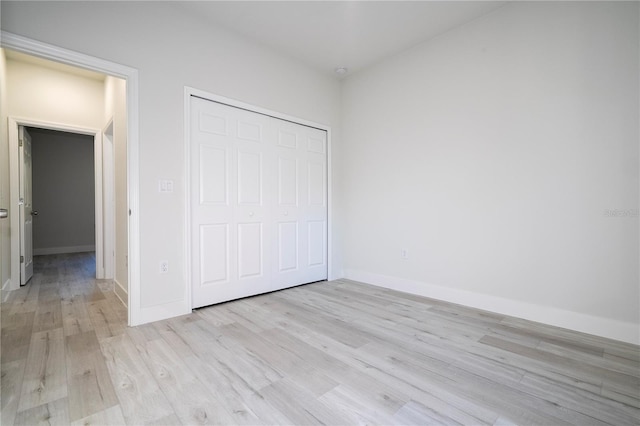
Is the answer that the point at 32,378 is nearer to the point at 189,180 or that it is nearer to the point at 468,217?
the point at 189,180

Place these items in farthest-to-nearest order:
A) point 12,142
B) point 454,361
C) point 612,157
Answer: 1. point 12,142
2. point 612,157
3. point 454,361

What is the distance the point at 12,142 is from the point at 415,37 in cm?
486

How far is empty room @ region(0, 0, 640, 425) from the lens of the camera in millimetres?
1606

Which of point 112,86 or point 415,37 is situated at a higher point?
point 415,37

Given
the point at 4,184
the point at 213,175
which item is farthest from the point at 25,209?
the point at 213,175

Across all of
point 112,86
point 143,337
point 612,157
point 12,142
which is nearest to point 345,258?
point 143,337

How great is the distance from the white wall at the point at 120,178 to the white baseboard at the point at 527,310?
3.00 meters

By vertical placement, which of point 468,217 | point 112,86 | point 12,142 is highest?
point 112,86

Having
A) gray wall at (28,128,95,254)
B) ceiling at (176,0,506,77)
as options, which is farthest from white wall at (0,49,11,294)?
gray wall at (28,128,95,254)

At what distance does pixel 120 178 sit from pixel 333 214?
266 centimetres

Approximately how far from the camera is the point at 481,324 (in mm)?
2447

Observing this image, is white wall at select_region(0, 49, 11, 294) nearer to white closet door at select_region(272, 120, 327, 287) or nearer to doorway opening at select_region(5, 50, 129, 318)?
doorway opening at select_region(5, 50, 129, 318)

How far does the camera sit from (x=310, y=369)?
1.75m

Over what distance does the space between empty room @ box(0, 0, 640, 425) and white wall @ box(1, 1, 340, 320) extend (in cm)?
2
